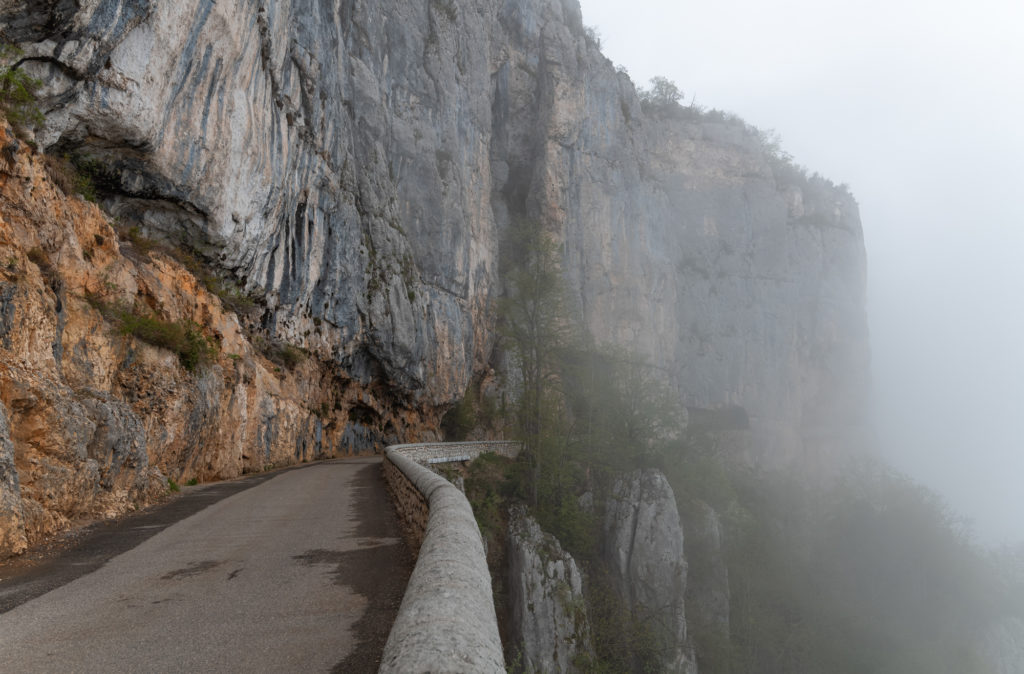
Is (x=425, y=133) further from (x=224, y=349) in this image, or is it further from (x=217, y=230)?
(x=224, y=349)

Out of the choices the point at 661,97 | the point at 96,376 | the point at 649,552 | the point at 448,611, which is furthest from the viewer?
the point at 661,97

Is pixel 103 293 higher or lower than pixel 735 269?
lower

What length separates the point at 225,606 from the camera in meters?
4.61

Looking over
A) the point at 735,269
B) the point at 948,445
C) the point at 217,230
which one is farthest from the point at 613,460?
the point at 948,445

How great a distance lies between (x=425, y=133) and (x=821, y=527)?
40.6 meters

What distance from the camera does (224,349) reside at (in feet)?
53.4

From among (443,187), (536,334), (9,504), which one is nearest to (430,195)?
(443,187)

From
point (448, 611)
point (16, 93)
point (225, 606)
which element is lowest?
point (225, 606)

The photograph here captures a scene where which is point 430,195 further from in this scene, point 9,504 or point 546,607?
point 9,504

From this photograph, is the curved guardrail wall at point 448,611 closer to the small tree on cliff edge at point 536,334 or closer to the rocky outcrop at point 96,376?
the rocky outcrop at point 96,376

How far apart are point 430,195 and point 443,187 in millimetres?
1614

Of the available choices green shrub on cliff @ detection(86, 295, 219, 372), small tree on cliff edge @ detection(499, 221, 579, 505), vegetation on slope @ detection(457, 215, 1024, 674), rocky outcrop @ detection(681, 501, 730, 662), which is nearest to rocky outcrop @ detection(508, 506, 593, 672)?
vegetation on slope @ detection(457, 215, 1024, 674)

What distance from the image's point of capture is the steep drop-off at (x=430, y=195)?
13.5 metres

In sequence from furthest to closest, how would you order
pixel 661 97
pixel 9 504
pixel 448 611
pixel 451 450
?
pixel 661 97
pixel 451 450
pixel 9 504
pixel 448 611
